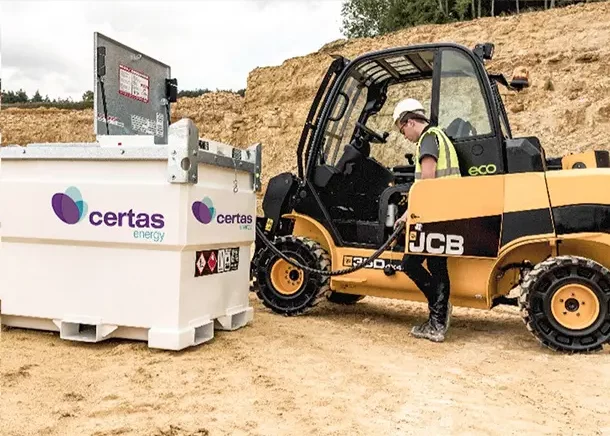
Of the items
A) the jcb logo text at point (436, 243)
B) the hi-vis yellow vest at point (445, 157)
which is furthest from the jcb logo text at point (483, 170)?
the jcb logo text at point (436, 243)

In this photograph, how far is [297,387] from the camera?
3705mm

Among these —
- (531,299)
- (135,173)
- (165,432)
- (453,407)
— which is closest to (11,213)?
(135,173)

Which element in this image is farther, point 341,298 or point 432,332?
point 341,298

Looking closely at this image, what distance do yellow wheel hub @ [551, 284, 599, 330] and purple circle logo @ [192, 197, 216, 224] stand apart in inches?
99.0

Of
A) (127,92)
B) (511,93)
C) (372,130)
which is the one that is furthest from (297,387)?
(511,93)

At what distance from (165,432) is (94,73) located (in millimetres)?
2767

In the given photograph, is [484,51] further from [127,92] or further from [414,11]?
[414,11]

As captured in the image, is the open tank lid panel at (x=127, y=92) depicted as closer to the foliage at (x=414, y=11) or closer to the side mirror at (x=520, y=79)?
the side mirror at (x=520, y=79)

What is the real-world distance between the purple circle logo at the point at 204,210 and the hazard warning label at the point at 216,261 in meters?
0.22

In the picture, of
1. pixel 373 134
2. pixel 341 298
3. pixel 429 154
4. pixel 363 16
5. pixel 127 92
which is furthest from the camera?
pixel 363 16

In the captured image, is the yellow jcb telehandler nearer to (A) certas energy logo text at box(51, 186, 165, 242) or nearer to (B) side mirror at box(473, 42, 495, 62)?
(B) side mirror at box(473, 42, 495, 62)

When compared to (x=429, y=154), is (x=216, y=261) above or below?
below

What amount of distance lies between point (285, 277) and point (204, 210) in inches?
73.4

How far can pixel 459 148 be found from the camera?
5.39 m
